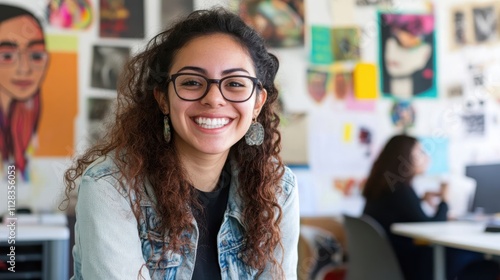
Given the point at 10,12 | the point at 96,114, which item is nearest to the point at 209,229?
the point at 96,114

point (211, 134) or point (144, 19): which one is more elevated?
point (144, 19)

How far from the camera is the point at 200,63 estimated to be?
4.59 ft

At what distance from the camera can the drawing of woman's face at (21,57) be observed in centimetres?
322

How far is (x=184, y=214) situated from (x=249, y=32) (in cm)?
45

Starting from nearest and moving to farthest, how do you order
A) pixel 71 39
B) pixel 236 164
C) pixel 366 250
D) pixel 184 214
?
pixel 184 214 < pixel 236 164 < pixel 366 250 < pixel 71 39

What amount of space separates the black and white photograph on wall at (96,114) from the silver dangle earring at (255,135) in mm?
1920

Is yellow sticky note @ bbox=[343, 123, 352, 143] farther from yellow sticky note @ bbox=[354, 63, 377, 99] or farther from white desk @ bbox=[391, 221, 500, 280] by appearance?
white desk @ bbox=[391, 221, 500, 280]

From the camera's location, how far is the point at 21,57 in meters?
3.24

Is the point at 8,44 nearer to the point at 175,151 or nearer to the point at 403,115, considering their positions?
A: the point at 175,151

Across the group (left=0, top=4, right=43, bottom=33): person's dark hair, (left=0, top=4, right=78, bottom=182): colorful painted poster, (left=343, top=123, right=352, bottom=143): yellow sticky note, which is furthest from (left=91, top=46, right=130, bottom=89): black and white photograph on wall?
(left=343, top=123, right=352, bottom=143): yellow sticky note

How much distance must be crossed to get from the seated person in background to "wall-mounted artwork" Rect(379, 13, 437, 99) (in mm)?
379

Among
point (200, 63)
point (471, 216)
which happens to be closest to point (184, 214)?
point (200, 63)

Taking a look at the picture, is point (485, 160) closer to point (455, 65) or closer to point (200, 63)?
point (455, 65)

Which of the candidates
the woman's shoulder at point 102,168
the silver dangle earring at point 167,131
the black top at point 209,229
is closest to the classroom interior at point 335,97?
the black top at point 209,229
